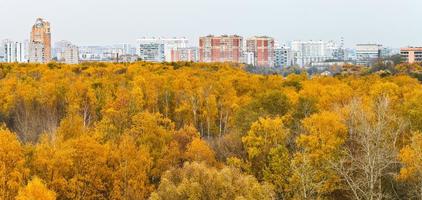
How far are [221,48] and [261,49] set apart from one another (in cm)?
1871

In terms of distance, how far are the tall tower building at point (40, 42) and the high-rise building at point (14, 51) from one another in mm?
16090

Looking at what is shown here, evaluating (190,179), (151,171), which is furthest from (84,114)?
(190,179)

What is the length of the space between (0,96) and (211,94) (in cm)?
1285

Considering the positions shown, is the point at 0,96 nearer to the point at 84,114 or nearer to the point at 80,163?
the point at 84,114

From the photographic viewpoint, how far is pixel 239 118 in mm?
26438

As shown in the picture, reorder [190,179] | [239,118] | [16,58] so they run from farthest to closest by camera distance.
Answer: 1. [16,58]
2. [239,118]
3. [190,179]

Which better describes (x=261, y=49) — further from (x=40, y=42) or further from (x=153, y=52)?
(x=40, y=42)

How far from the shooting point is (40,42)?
9981cm

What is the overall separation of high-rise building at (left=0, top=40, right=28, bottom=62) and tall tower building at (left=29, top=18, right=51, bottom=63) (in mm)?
16090

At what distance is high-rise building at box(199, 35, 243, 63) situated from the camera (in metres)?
101

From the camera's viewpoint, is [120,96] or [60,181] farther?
[120,96]

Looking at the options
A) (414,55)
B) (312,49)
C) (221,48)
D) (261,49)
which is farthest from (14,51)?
(312,49)

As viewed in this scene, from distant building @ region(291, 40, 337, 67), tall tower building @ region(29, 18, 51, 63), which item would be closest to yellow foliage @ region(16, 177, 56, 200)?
tall tower building @ region(29, 18, 51, 63)

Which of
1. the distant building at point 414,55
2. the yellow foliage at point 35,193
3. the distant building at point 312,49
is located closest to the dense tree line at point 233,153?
the yellow foliage at point 35,193
